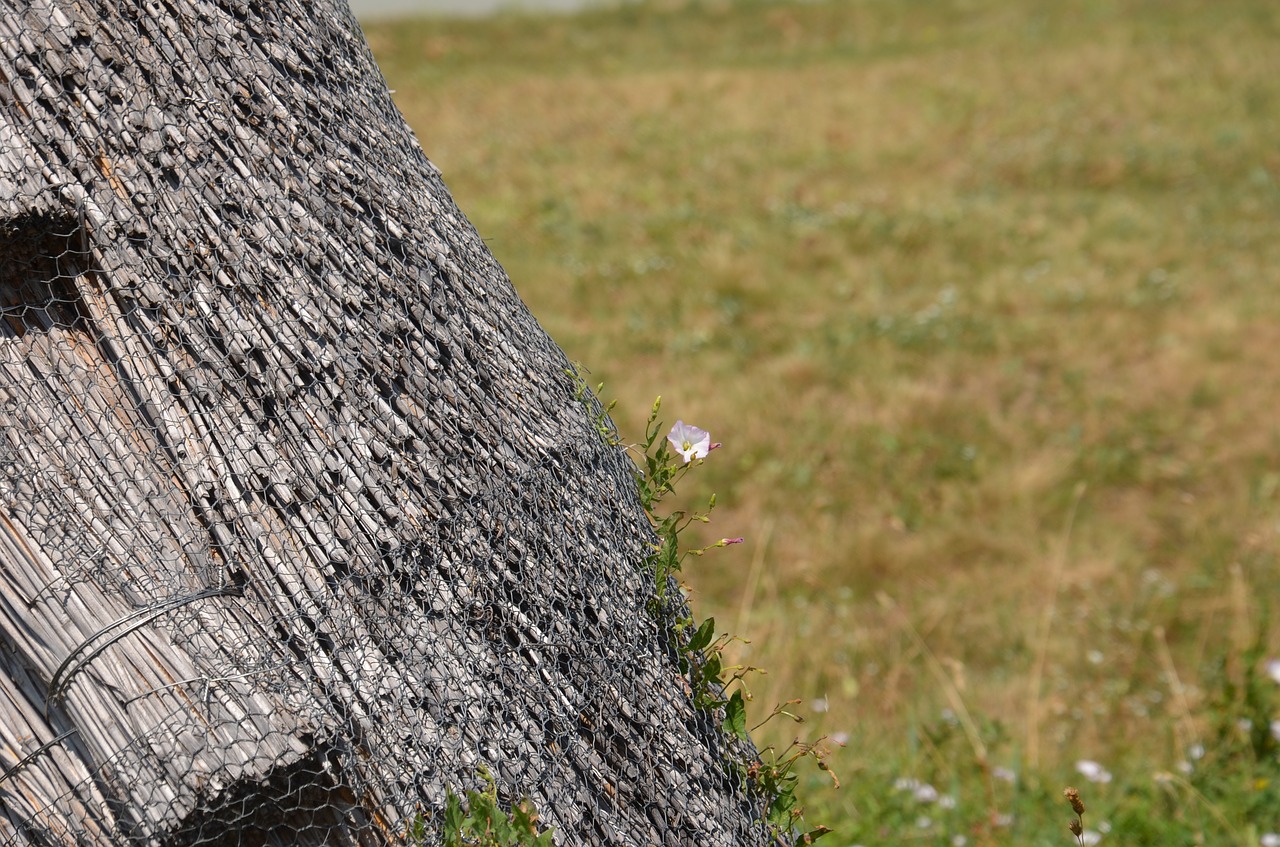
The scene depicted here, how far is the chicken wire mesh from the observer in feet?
4.41

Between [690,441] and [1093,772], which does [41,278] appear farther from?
[1093,772]

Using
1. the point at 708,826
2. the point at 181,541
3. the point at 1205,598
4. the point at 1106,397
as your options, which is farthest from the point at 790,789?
the point at 1106,397

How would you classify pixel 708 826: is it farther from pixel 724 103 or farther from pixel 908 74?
pixel 908 74

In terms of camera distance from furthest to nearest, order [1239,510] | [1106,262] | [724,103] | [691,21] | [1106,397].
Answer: [691,21], [724,103], [1106,262], [1106,397], [1239,510]

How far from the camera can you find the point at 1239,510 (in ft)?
18.0

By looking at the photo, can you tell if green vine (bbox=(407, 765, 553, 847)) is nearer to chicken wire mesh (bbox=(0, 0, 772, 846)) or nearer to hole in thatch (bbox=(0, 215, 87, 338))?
chicken wire mesh (bbox=(0, 0, 772, 846))

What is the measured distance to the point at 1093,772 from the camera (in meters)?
3.09

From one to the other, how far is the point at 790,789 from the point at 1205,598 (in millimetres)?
3880

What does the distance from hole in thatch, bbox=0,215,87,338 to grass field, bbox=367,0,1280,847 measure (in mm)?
2523

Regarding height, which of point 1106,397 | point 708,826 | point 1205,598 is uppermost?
point 1106,397

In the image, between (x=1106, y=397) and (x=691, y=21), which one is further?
(x=691, y=21)

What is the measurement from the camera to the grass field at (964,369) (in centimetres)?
356

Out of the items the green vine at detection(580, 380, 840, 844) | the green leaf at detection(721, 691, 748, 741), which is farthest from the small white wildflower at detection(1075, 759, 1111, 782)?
the green leaf at detection(721, 691, 748, 741)

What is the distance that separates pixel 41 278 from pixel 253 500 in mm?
420
